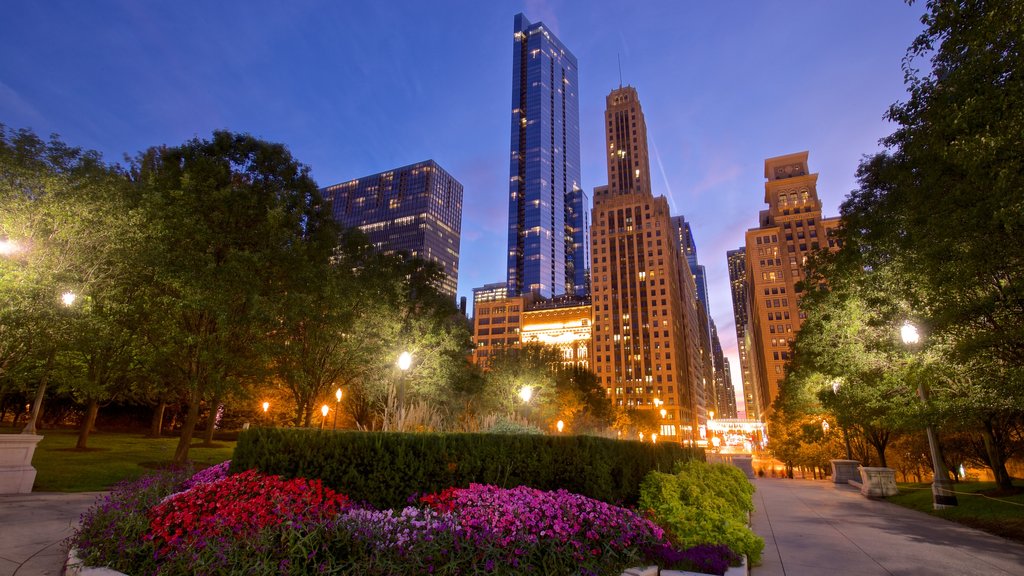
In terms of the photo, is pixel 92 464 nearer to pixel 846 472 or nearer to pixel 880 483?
pixel 880 483

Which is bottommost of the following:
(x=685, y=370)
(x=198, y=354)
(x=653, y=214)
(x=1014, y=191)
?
(x=198, y=354)

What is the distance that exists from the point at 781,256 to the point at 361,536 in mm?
146242

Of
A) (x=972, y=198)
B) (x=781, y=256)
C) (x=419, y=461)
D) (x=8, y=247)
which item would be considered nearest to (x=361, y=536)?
(x=419, y=461)

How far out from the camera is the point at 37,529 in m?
9.19

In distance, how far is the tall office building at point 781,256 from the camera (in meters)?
123

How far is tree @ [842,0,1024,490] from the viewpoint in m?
9.90

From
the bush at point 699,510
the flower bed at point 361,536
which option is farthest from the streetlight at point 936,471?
the flower bed at point 361,536

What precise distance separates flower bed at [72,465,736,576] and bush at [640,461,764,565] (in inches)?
26.5

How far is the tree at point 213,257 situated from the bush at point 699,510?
17.8 metres

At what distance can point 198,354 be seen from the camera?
65.5 ft

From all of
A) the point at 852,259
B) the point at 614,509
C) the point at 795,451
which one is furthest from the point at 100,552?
the point at 795,451

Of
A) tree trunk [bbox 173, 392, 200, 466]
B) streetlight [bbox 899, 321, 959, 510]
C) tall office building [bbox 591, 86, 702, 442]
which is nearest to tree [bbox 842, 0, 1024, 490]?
streetlight [bbox 899, 321, 959, 510]

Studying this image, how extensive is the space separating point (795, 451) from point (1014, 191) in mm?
46960

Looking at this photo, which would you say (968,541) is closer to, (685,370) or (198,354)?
(198,354)
